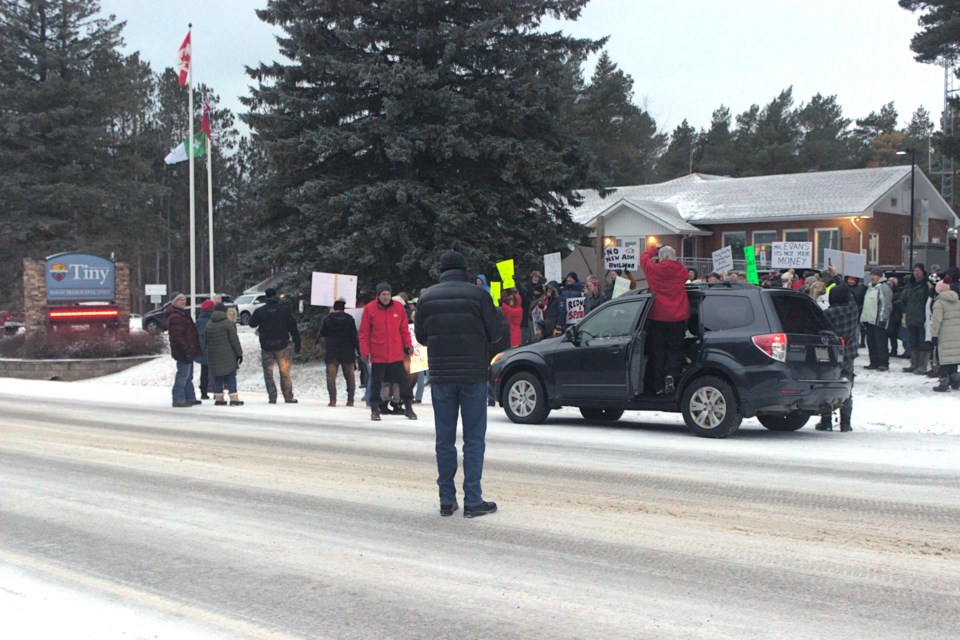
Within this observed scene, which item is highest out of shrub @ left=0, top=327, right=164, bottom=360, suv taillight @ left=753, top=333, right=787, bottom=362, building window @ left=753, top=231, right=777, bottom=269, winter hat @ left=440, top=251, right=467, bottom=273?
building window @ left=753, top=231, right=777, bottom=269

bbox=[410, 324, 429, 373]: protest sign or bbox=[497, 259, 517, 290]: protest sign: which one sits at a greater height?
bbox=[497, 259, 517, 290]: protest sign

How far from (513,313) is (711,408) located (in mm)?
6173

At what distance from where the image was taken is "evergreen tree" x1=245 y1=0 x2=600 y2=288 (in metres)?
24.4

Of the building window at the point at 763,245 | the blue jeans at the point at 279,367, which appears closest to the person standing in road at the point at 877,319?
the blue jeans at the point at 279,367

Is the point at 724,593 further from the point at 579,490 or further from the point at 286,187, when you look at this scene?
the point at 286,187

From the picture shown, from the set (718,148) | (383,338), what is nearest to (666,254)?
(383,338)

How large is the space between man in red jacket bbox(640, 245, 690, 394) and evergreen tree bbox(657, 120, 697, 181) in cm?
8173

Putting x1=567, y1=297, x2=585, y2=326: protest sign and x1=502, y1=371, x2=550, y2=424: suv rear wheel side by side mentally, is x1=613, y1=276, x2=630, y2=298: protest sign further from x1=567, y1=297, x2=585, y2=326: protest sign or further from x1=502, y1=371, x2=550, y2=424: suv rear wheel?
x1=502, y1=371, x2=550, y2=424: suv rear wheel

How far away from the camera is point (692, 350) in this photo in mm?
12711

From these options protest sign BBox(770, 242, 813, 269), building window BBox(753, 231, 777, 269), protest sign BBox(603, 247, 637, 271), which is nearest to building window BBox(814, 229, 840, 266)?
building window BBox(753, 231, 777, 269)

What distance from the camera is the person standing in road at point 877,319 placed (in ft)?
63.3

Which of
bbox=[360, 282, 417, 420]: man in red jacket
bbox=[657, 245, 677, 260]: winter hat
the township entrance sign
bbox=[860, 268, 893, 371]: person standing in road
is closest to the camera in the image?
bbox=[657, 245, 677, 260]: winter hat

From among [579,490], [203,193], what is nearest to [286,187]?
[579,490]

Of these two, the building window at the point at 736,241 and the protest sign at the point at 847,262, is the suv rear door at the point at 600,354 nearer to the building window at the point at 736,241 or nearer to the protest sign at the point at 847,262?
the protest sign at the point at 847,262
